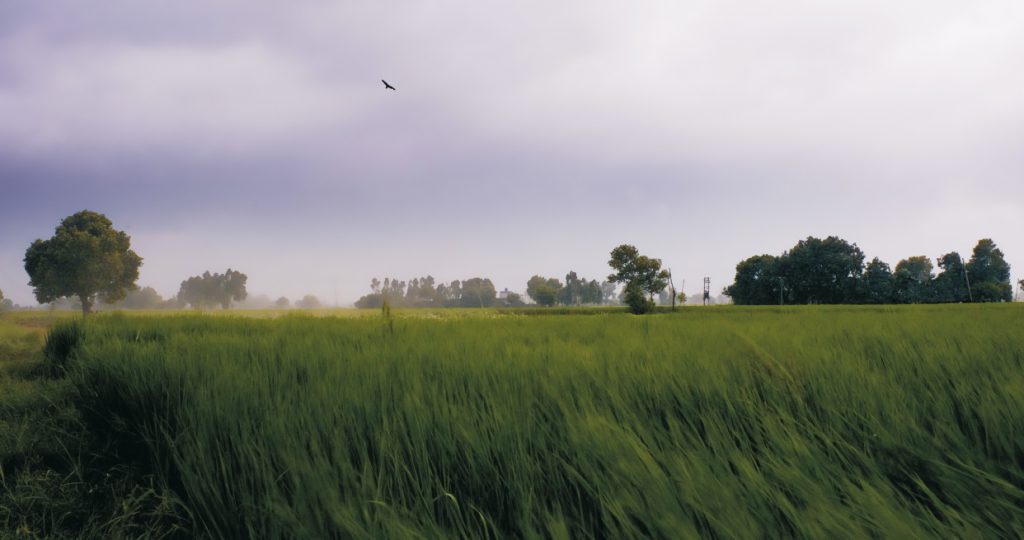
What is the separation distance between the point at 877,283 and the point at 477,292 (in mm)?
98014

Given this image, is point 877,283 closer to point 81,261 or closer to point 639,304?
point 639,304

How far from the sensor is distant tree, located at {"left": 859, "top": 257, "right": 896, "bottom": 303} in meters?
57.8

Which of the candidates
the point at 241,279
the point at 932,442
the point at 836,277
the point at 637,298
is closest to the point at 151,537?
the point at 932,442

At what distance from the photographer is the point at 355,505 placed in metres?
1.11

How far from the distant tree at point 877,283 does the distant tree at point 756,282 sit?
9828 millimetres

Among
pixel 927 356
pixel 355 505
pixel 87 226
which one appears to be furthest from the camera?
pixel 87 226

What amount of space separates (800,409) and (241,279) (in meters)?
119

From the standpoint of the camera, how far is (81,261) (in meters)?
47.3

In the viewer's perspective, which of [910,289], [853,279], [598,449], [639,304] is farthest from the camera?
[853,279]

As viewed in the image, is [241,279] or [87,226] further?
[241,279]

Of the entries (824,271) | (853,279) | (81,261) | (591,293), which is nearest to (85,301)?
(81,261)

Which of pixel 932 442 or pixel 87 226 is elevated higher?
pixel 87 226

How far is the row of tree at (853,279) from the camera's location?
5878 cm

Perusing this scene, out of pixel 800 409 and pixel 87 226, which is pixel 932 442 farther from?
pixel 87 226
